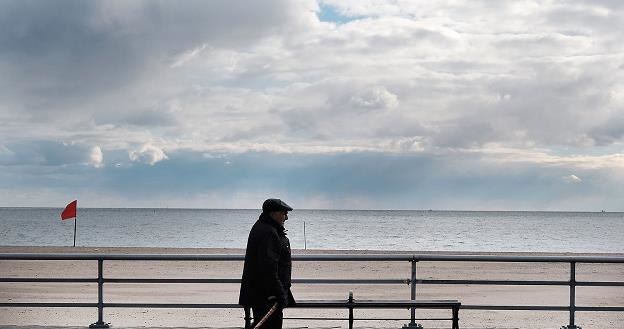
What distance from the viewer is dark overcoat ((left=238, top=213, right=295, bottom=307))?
25.1 ft

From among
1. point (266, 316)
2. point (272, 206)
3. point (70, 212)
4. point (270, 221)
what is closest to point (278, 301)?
point (266, 316)

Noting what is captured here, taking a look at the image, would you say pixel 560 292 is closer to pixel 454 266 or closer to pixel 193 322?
pixel 454 266

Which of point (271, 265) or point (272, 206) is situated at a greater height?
point (272, 206)

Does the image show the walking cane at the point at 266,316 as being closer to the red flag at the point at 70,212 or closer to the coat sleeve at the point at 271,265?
the coat sleeve at the point at 271,265

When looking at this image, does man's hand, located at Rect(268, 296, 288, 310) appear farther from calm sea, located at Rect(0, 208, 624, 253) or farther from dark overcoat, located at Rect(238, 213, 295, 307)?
calm sea, located at Rect(0, 208, 624, 253)

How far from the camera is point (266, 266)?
7637 mm

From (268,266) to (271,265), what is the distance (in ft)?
0.09

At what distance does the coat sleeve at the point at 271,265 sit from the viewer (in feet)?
25.0

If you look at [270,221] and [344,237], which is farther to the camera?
[344,237]

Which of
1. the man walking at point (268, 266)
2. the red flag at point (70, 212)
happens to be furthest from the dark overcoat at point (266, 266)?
the red flag at point (70, 212)

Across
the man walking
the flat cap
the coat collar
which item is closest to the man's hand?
the man walking

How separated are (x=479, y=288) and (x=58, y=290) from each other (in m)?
9.75

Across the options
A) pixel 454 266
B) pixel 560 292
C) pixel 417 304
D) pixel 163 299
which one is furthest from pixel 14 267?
pixel 417 304

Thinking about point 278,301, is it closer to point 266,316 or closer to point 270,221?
point 266,316
